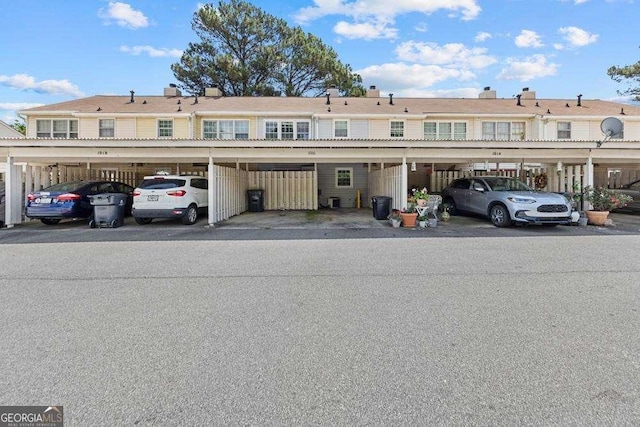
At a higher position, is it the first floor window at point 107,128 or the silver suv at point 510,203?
the first floor window at point 107,128

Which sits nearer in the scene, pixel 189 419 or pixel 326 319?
pixel 189 419

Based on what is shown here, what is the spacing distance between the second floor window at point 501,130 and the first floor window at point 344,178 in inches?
271

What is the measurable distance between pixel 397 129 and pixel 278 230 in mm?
10044

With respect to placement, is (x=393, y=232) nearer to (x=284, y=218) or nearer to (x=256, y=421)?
(x=284, y=218)

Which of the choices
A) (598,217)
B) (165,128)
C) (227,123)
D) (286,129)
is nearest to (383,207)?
(598,217)

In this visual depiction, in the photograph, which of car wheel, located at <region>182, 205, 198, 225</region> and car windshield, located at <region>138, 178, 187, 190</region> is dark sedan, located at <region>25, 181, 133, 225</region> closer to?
car windshield, located at <region>138, 178, 187, 190</region>

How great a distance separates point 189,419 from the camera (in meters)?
2.30

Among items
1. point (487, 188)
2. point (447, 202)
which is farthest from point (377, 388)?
point (447, 202)

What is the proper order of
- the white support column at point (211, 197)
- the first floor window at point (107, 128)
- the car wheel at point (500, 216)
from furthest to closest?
1. the first floor window at point (107, 128)
2. the white support column at point (211, 197)
3. the car wheel at point (500, 216)

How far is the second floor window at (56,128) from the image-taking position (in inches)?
693

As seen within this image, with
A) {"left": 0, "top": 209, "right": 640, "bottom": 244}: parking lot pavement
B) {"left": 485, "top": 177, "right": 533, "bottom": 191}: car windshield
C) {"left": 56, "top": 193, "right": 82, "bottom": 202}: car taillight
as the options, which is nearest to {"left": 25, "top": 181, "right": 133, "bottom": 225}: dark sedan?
{"left": 56, "top": 193, "right": 82, "bottom": 202}: car taillight

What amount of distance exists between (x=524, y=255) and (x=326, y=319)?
500 cm

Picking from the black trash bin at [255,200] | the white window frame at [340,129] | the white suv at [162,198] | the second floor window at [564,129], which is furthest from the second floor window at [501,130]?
the white suv at [162,198]

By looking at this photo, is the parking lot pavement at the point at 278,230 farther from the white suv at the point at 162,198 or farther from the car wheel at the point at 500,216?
the white suv at the point at 162,198
